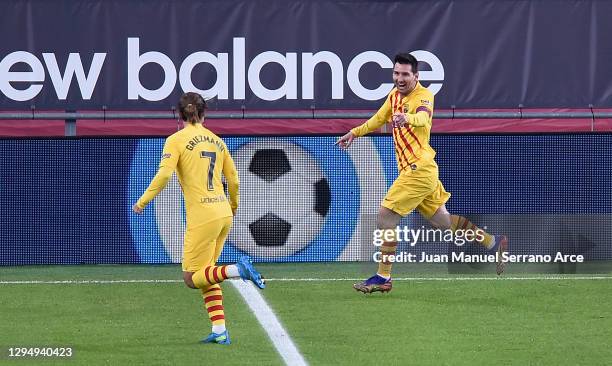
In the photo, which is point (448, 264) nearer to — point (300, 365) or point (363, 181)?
point (363, 181)

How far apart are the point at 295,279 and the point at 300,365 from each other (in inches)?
190

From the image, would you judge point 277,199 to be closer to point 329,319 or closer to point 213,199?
point 329,319

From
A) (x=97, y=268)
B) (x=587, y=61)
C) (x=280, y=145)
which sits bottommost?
(x=97, y=268)

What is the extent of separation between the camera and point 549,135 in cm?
1459

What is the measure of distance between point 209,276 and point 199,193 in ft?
A: 1.96

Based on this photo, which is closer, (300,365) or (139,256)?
(300,365)

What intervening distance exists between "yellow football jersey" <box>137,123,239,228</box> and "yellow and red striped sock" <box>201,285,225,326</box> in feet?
1.52

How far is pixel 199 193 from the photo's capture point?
9602mm

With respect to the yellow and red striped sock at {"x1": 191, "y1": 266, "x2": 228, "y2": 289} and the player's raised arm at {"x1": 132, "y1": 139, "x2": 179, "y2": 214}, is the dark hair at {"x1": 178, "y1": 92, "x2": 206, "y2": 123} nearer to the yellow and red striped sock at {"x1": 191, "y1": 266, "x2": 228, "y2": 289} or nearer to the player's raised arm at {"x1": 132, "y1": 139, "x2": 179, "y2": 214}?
the player's raised arm at {"x1": 132, "y1": 139, "x2": 179, "y2": 214}

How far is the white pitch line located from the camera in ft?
29.1

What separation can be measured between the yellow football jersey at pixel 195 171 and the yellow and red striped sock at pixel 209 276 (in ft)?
1.15

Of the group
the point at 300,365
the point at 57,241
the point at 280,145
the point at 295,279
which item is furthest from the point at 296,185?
the point at 300,365

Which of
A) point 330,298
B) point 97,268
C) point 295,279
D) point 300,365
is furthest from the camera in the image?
point 97,268

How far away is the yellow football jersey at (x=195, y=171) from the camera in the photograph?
31.2 ft
